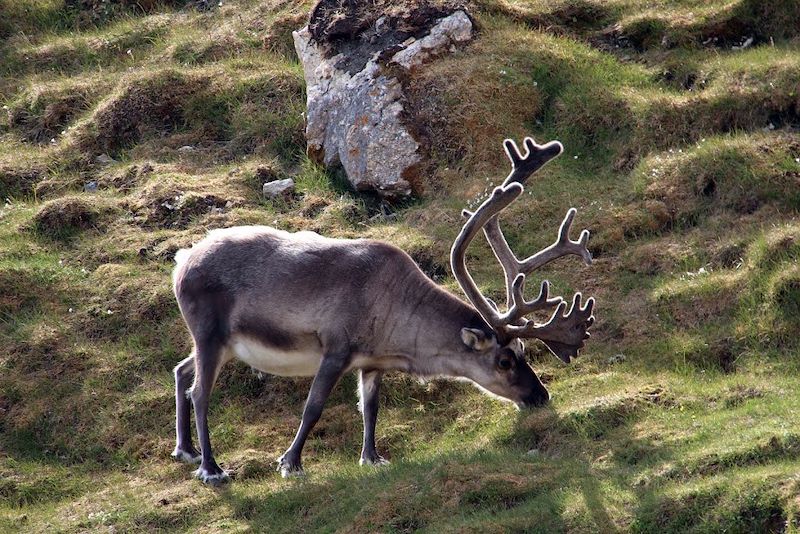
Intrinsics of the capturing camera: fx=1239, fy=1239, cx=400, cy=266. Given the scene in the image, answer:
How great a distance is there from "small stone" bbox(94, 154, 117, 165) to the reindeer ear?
22.1 ft

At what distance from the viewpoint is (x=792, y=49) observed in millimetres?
14109

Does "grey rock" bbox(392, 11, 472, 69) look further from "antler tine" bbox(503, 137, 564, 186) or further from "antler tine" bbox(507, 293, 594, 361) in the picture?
"antler tine" bbox(507, 293, 594, 361)

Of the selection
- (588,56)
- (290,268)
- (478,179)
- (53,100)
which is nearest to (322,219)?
(478,179)

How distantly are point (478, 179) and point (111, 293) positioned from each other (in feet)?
13.6

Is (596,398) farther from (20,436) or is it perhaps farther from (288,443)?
(20,436)

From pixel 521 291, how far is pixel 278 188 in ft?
16.4

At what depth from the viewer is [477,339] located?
10.4 meters

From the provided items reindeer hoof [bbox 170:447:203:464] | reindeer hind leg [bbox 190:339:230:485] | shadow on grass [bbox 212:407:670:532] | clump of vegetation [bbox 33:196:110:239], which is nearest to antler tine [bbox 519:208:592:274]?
shadow on grass [bbox 212:407:670:532]

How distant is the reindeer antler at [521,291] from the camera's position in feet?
33.3

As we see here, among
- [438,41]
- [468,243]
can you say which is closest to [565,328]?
[468,243]

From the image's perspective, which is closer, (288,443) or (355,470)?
(355,470)

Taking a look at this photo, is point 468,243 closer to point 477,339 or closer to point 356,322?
point 477,339

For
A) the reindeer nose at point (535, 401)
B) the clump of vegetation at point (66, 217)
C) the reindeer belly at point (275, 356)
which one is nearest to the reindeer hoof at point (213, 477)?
the reindeer belly at point (275, 356)

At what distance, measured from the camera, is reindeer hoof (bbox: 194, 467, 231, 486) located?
1031cm
